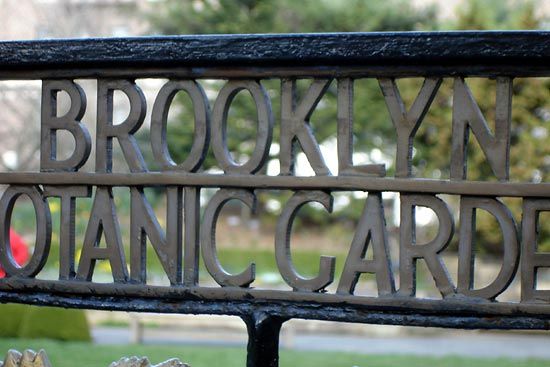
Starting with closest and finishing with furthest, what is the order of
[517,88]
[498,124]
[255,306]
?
[498,124], [255,306], [517,88]

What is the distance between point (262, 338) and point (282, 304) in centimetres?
11

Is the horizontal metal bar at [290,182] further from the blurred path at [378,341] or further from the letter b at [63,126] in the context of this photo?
the blurred path at [378,341]

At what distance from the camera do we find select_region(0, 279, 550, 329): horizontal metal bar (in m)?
1.89

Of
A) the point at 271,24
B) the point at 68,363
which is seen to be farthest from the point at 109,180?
the point at 271,24

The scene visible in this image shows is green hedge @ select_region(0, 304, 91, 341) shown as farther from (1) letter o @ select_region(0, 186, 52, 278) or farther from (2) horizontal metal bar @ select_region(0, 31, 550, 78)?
(2) horizontal metal bar @ select_region(0, 31, 550, 78)

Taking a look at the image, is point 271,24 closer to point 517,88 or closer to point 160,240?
point 517,88

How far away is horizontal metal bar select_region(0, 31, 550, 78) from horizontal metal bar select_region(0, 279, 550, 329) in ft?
1.70

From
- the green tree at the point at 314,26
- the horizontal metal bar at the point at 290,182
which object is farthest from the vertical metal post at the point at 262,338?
the green tree at the point at 314,26

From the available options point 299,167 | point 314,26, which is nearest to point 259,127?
point 299,167

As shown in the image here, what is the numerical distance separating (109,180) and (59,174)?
5.6 inches

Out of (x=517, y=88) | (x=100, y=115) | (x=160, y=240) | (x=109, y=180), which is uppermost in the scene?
(x=517, y=88)

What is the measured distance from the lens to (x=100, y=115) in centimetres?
213

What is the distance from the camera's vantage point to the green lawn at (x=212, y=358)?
24.6ft

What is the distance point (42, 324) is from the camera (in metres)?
8.84
